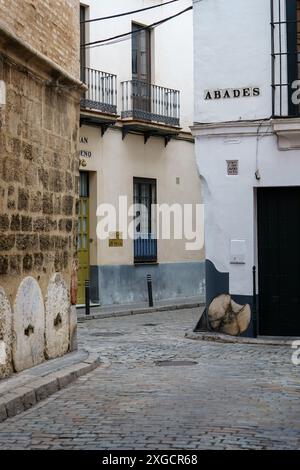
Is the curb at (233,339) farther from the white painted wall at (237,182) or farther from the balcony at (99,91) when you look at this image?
the balcony at (99,91)

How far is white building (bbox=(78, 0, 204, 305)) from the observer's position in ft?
65.9

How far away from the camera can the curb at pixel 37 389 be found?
7.52m

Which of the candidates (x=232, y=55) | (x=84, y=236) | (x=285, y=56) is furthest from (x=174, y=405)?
(x=84, y=236)

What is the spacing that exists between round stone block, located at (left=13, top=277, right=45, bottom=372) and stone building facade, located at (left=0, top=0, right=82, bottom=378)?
0.01 m

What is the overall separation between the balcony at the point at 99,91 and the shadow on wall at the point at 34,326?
366 inches

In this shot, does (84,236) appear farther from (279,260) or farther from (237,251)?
(279,260)

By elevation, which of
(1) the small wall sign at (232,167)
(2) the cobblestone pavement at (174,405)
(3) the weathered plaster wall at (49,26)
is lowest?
(2) the cobblestone pavement at (174,405)

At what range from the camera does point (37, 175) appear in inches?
385

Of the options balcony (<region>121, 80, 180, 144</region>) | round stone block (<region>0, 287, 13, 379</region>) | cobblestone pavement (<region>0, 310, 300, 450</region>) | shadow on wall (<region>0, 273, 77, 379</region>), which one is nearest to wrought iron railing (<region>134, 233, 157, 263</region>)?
balcony (<region>121, 80, 180, 144</region>)

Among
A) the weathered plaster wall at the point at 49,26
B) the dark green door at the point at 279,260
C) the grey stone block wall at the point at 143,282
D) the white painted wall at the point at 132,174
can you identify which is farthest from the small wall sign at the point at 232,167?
the grey stone block wall at the point at 143,282

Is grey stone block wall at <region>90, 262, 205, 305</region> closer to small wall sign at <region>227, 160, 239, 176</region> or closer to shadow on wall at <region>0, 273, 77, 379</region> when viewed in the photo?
small wall sign at <region>227, 160, 239, 176</region>

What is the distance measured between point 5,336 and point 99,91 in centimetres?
1218

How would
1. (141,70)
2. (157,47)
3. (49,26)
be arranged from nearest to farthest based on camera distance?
(49,26), (141,70), (157,47)

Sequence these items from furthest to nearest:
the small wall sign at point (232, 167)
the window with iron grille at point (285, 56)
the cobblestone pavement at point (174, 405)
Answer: the small wall sign at point (232, 167)
the window with iron grille at point (285, 56)
the cobblestone pavement at point (174, 405)
